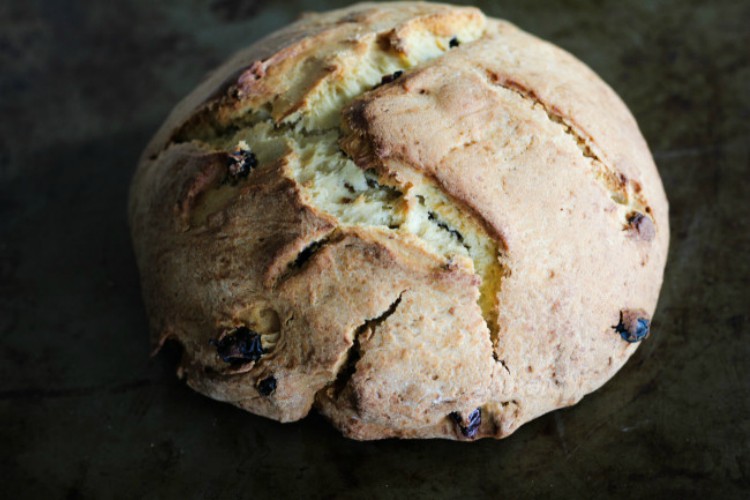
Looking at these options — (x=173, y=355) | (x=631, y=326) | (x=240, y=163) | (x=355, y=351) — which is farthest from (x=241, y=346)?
(x=631, y=326)

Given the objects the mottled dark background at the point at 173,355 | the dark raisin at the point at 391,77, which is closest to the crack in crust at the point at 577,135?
the dark raisin at the point at 391,77

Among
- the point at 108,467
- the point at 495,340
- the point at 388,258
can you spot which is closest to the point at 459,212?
the point at 388,258

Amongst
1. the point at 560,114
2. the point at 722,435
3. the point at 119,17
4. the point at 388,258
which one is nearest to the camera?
the point at 388,258

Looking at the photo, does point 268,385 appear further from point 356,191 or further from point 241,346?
point 356,191

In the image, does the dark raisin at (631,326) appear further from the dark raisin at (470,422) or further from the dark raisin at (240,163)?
the dark raisin at (240,163)

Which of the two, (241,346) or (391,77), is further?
(391,77)

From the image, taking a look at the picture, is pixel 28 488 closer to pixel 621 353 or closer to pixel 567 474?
pixel 567 474
